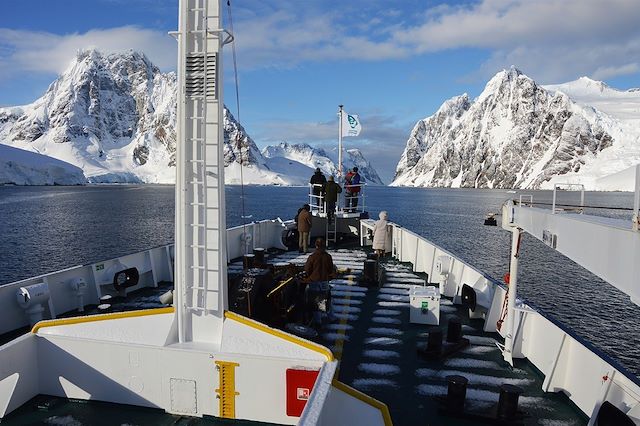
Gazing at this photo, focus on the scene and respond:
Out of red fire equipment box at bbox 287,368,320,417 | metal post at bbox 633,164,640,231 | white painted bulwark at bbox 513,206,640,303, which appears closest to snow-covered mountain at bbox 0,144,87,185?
red fire equipment box at bbox 287,368,320,417

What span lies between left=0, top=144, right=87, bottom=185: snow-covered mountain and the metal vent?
697ft

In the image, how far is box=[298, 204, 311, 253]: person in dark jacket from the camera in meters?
18.7

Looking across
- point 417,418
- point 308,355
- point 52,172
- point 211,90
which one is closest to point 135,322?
point 308,355

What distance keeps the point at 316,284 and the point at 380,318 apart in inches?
83.9

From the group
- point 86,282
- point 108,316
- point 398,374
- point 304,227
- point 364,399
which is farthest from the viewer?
point 304,227

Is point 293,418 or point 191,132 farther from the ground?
point 191,132

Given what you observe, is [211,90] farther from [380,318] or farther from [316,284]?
[380,318]

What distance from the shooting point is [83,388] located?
669 cm

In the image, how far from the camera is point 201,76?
6234 millimetres

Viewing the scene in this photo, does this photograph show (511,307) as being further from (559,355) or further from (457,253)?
(457,253)

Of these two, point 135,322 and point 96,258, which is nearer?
point 135,322

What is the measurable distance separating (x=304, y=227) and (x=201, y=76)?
12993 mm

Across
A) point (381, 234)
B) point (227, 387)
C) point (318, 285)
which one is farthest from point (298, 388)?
point (381, 234)

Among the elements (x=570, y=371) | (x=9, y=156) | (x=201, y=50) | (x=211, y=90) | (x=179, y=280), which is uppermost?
(x=9, y=156)
